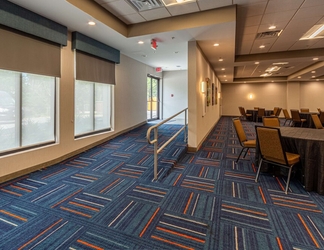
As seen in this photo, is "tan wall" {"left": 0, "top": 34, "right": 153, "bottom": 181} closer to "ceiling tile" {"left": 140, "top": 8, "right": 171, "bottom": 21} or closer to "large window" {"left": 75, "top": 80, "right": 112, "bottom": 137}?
"large window" {"left": 75, "top": 80, "right": 112, "bottom": 137}

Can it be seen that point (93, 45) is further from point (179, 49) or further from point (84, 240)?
point (84, 240)

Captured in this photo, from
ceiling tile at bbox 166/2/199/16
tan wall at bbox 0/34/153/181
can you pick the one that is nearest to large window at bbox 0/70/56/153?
tan wall at bbox 0/34/153/181

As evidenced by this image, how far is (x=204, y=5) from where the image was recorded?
3.68 metres

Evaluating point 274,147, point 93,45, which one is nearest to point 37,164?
point 93,45

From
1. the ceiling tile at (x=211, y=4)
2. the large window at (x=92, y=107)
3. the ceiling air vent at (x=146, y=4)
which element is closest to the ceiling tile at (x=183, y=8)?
the ceiling tile at (x=211, y=4)

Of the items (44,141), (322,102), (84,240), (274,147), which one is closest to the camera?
(84,240)

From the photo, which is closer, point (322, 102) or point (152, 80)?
point (152, 80)

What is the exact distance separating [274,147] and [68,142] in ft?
13.9

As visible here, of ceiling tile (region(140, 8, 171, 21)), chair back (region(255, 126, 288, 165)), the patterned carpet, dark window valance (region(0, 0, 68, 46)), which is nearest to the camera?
the patterned carpet

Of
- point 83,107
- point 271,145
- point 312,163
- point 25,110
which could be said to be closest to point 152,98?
point 83,107

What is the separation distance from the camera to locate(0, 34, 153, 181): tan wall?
353 centimetres

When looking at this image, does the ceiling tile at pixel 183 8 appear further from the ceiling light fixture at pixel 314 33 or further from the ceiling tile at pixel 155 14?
the ceiling light fixture at pixel 314 33

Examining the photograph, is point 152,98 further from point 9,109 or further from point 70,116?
point 9,109

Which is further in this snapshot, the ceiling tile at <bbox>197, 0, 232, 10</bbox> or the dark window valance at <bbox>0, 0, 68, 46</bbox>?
the ceiling tile at <bbox>197, 0, 232, 10</bbox>
